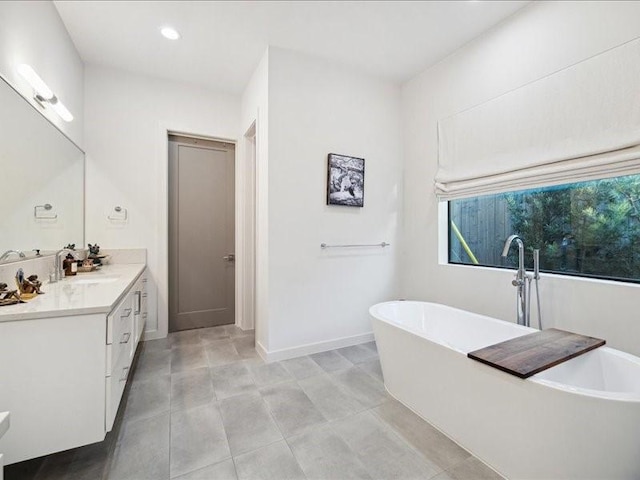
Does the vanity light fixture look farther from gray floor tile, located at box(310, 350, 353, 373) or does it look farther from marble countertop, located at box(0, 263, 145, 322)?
gray floor tile, located at box(310, 350, 353, 373)

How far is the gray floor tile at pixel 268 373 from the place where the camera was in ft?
7.83

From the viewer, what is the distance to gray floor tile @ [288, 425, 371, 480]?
1.48m

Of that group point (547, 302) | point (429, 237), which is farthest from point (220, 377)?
point (547, 302)

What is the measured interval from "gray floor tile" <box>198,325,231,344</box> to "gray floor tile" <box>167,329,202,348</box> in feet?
0.15

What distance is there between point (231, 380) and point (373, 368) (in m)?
1.19

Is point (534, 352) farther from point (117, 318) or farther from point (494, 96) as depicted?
point (117, 318)

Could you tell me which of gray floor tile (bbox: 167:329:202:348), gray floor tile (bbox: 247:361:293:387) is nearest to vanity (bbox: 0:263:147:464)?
gray floor tile (bbox: 247:361:293:387)

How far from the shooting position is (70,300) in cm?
152

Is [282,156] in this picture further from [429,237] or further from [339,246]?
[429,237]

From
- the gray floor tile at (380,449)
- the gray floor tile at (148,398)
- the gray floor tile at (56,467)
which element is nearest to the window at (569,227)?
the gray floor tile at (380,449)

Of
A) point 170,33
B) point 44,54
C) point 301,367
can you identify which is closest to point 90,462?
point 301,367

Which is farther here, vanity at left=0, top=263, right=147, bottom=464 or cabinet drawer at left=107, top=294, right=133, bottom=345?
cabinet drawer at left=107, top=294, right=133, bottom=345

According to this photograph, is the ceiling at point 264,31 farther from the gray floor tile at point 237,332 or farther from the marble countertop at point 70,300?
the gray floor tile at point 237,332

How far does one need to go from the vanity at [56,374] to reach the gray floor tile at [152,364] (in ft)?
3.47
